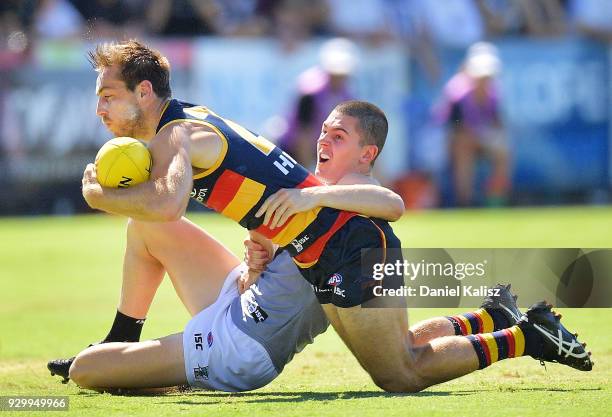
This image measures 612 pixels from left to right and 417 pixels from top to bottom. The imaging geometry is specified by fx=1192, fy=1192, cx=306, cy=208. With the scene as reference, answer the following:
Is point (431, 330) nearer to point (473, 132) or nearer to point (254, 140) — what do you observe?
point (254, 140)

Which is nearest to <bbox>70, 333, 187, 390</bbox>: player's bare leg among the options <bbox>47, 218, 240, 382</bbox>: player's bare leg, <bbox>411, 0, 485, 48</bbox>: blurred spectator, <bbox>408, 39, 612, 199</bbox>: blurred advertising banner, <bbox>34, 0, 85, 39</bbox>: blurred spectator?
<bbox>47, 218, 240, 382</bbox>: player's bare leg

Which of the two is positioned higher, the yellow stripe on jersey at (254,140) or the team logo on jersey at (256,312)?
the yellow stripe on jersey at (254,140)

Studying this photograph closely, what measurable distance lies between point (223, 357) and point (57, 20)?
49.4ft

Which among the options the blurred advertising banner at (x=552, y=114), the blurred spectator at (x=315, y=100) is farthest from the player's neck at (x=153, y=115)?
the blurred advertising banner at (x=552, y=114)

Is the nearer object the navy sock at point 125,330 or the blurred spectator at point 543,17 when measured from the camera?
the navy sock at point 125,330

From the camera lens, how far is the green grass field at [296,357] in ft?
20.2

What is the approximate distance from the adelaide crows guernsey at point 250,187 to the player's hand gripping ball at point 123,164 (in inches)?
9.1

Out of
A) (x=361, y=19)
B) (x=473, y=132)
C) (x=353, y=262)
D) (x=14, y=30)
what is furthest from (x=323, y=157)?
(x=361, y=19)

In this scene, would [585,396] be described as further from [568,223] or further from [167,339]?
[568,223]

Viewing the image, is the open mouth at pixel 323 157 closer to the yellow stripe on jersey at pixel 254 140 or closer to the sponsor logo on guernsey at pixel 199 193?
the yellow stripe on jersey at pixel 254 140

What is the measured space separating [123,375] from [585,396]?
2.54 meters

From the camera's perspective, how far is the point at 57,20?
2069 cm


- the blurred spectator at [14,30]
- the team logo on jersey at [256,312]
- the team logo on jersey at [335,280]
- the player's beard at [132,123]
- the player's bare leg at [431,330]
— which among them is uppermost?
the blurred spectator at [14,30]

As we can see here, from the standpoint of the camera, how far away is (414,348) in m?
6.67
